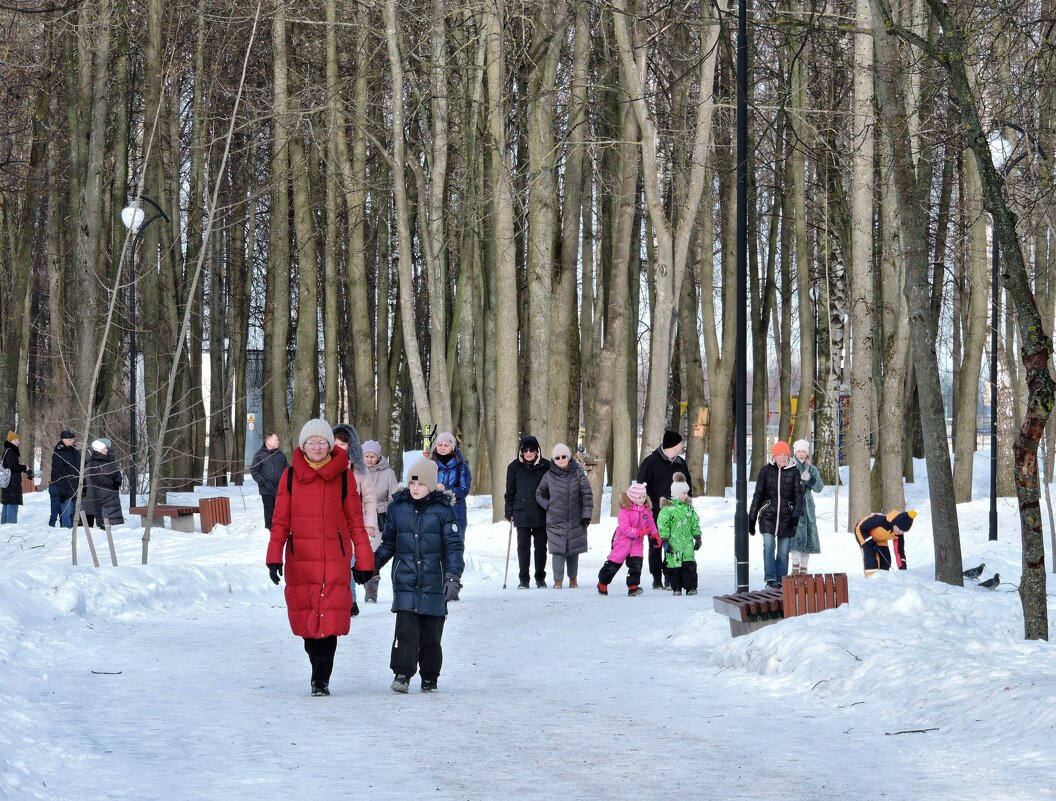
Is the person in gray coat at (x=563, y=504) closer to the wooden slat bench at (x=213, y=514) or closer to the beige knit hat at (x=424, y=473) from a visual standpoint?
the beige knit hat at (x=424, y=473)

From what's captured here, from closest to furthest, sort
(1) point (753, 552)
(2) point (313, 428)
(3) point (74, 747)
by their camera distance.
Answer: (3) point (74, 747), (2) point (313, 428), (1) point (753, 552)

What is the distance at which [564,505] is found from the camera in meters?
17.1

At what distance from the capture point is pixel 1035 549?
10.9m

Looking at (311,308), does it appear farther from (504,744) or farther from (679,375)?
(504,744)

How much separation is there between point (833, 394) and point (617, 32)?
10.4 m

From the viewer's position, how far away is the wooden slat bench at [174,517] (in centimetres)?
2639

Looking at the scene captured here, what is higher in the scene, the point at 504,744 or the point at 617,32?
the point at 617,32

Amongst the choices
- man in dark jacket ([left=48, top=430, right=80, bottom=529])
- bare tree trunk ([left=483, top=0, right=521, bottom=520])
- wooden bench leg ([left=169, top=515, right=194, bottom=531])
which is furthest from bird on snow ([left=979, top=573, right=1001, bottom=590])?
wooden bench leg ([left=169, top=515, right=194, bottom=531])

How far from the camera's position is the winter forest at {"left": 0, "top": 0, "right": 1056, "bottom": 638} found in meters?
24.6

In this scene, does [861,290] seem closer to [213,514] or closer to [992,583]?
[992,583]

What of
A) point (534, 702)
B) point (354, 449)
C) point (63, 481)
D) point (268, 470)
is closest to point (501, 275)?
point (268, 470)

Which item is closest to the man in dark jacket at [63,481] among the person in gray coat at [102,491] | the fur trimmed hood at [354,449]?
the person in gray coat at [102,491]

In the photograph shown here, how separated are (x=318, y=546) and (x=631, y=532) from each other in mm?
7938

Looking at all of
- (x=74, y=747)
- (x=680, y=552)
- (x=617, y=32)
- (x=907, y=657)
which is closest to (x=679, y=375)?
(x=617, y=32)
